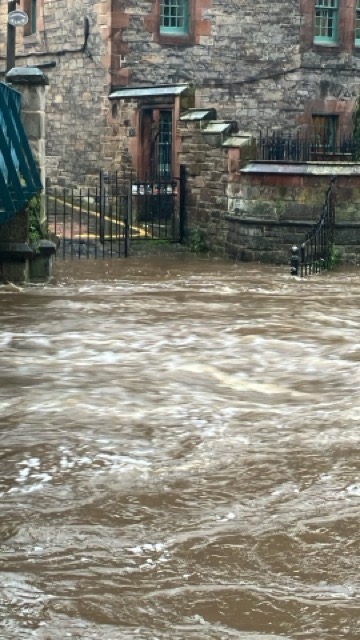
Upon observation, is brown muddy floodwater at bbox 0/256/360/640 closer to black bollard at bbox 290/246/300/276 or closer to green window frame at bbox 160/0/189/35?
black bollard at bbox 290/246/300/276

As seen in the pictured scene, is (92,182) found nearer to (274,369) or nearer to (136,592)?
(274,369)

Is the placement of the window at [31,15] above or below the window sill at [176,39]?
above

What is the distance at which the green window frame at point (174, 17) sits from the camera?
24859 mm

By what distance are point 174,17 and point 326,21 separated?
4.04m

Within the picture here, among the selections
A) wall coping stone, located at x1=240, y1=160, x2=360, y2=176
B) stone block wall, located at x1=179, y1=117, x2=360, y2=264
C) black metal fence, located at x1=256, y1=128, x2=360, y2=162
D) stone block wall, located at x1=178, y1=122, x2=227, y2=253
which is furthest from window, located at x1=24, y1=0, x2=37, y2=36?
wall coping stone, located at x1=240, y1=160, x2=360, y2=176

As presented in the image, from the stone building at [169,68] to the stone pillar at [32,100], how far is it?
685 cm

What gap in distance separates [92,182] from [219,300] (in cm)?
1058

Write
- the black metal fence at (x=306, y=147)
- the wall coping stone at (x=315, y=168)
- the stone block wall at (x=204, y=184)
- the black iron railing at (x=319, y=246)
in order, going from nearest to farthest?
the black iron railing at (x=319, y=246) → the wall coping stone at (x=315, y=168) → the stone block wall at (x=204, y=184) → the black metal fence at (x=306, y=147)

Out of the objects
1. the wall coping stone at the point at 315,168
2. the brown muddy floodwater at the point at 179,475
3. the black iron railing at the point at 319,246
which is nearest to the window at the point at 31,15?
the wall coping stone at the point at 315,168

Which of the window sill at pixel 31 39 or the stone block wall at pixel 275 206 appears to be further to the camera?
the window sill at pixel 31 39

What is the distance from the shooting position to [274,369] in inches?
428

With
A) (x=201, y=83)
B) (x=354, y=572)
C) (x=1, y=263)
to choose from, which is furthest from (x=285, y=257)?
(x=354, y=572)

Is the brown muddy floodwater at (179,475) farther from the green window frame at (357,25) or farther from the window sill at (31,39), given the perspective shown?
the green window frame at (357,25)

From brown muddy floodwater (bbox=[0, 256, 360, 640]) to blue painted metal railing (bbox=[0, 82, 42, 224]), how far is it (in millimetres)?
1447
